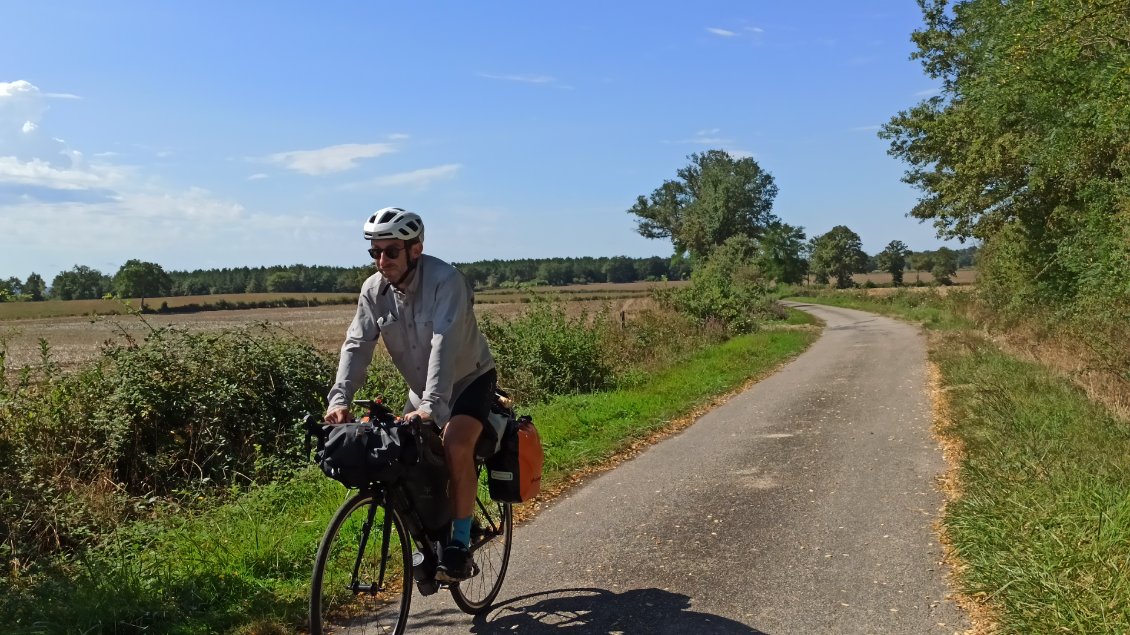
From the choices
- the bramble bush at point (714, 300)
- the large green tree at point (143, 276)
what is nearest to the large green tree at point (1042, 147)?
the bramble bush at point (714, 300)

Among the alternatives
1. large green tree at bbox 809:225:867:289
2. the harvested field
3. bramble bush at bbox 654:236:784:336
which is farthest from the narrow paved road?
large green tree at bbox 809:225:867:289

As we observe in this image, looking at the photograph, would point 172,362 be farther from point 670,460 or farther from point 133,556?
point 670,460

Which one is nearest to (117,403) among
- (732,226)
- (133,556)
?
(133,556)

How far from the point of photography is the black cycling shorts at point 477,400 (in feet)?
14.1

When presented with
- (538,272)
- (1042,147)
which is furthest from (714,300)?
(538,272)

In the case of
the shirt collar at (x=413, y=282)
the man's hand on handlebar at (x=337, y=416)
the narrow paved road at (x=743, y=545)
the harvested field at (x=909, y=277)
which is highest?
the harvested field at (x=909, y=277)

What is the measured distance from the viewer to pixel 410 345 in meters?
4.25

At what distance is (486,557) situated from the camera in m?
5.04

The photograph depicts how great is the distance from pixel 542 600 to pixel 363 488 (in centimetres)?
163

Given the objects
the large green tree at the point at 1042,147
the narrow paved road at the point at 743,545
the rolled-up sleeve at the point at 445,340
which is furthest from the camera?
the large green tree at the point at 1042,147

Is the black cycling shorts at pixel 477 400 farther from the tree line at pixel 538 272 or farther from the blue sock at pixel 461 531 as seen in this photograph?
the tree line at pixel 538 272

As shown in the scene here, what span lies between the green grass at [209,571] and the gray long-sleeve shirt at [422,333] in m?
1.57

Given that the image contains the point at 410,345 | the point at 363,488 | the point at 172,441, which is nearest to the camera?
the point at 363,488

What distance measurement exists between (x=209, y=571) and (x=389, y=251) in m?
2.68
